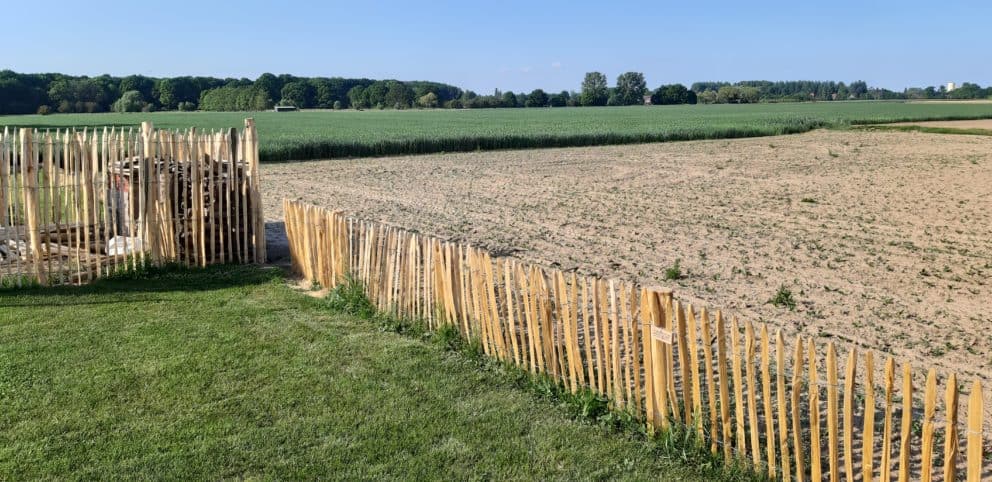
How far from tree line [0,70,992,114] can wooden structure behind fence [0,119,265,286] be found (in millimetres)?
99149

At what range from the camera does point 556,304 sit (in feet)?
19.3

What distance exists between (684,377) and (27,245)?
7.48 m

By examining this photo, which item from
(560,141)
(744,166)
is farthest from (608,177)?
(560,141)

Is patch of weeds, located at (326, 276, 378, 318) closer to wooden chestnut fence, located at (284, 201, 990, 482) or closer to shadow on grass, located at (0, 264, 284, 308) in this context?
wooden chestnut fence, located at (284, 201, 990, 482)

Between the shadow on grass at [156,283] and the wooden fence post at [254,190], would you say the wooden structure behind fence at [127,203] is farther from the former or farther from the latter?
the shadow on grass at [156,283]

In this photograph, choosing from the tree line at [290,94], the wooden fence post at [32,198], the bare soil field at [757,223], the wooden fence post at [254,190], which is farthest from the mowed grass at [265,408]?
the tree line at [290,94]

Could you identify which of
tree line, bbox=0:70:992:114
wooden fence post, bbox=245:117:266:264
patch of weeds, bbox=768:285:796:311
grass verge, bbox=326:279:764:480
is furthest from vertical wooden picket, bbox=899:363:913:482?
tree line, bbox=0:70:992:114

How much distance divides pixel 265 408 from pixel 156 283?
4.35 meters

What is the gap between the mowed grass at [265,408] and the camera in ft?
15.8

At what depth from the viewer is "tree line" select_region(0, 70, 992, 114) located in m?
106

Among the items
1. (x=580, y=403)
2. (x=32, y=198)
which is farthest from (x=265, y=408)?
(x=32, y=198)

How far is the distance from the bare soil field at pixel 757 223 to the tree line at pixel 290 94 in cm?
9066

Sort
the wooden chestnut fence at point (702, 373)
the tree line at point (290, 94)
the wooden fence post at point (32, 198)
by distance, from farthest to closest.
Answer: the tree line at point (290, 94)
the wooden fence post at point (32, 198)
the wooden chestnut fence at point (702, 373)

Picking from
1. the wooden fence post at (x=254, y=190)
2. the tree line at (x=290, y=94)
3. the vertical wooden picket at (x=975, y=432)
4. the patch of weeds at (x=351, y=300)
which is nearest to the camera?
the vertical wooden picket at (x=975, y=432)
